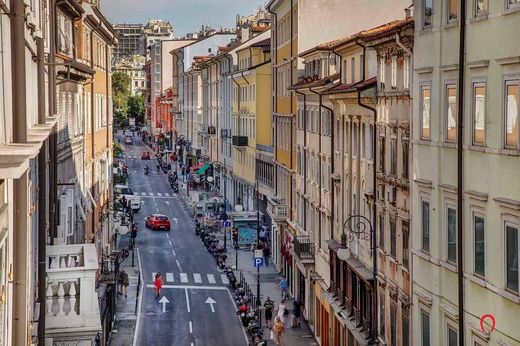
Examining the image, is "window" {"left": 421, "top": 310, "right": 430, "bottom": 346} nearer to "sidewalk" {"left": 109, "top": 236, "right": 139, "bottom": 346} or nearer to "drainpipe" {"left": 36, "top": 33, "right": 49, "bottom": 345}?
"drainpipe" {"left": 36, "top": 33, "right": 49, "bottom": 345}

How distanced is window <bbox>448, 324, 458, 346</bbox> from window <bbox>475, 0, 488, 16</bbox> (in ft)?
20.8

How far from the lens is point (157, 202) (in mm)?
99250

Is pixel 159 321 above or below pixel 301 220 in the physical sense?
below

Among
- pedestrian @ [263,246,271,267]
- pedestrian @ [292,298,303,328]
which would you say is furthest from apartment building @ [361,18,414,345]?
pedestrian @ [263,246,271,267]

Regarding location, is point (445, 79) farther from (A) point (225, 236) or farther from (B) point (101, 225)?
(A) point (225, 236)

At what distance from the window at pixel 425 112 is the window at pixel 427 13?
53.6 inches

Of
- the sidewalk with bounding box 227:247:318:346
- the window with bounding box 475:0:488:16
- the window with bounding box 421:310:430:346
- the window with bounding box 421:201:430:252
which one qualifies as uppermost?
the window with bounding box 475:0:488:16

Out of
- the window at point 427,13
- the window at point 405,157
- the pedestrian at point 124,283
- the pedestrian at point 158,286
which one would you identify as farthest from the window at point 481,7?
the pedestrian at point 124,283

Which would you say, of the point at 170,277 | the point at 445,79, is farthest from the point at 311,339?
the point at 445,79

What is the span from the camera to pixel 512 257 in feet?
64.4

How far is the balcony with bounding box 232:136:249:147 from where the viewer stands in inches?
3201

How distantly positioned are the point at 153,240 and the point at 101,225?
70.0 ft

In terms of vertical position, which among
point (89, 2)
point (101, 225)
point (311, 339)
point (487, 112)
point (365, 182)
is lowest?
point (311, 339)

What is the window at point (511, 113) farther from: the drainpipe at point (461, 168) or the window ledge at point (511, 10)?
the drainpipe at point (461, 168)
